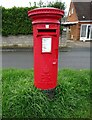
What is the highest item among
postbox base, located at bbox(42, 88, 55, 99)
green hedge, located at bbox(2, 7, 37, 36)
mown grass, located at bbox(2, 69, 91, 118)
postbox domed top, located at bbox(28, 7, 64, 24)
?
green hedge, located at bbox(2, 7, 37, 36)

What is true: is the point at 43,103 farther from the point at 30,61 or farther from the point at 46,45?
the point at 30,61

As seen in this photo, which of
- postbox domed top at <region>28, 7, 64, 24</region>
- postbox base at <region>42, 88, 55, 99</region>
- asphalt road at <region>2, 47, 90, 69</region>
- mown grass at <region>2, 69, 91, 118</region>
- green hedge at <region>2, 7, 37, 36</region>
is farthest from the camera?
green hedge at <region>2, 7, 37, 36</region>

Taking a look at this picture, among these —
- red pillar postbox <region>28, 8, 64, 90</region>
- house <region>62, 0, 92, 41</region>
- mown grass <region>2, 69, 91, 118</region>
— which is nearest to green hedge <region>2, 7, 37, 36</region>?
house <region>62, 0, 92, 41</region>

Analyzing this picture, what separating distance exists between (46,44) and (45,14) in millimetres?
551

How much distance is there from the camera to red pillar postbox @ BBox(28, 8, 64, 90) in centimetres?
390

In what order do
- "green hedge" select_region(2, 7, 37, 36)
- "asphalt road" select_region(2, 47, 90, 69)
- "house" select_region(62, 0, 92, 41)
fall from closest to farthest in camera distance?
1. "asphalt road" select_region(2, 47, 90, 69)
2. "green hedge" select_region(2, 7, 37, 36)
3. "house" select_region(62, 0, 92, 41)

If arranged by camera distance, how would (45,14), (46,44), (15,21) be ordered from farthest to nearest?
1. (15,21)
2. (46,44)
3. (45,14)

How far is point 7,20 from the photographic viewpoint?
16.9 meters

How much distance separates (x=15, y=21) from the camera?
1705cm

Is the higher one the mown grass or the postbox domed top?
the postbox domed top

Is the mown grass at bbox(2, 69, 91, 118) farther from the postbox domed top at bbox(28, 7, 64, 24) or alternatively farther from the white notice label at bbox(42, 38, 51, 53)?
the postbox domed top at bbox(28, 7, 64, 24)

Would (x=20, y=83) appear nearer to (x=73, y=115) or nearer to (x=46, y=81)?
(x=46, y=81)

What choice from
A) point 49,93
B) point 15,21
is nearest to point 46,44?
point 49,93

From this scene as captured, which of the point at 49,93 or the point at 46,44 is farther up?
the point at 46,44
